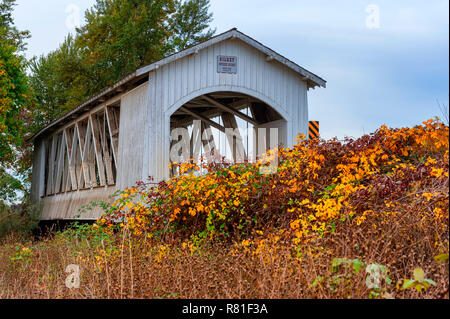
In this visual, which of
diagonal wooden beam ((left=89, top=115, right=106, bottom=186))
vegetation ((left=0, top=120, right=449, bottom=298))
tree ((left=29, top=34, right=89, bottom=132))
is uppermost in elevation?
tree ((left=29, top=34, right=89, bottom=132))

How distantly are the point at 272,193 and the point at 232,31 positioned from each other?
5.43m

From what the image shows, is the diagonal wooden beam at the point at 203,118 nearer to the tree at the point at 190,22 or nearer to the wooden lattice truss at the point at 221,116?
the wooden lattice truss at the point at 221,116

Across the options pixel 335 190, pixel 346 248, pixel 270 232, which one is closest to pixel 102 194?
pixel 270 232

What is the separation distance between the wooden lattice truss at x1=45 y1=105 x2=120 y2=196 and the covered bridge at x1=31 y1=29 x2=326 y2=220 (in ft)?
0.15

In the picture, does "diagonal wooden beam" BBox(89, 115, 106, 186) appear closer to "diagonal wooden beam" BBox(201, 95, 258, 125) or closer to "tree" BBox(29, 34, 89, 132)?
"diagonal wooden beam" BBox(201, 95, 258, 125)

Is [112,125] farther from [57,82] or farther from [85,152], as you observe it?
[57,82]

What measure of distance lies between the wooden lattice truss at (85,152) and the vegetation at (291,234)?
4.47 m

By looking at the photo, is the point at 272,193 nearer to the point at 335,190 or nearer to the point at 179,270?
the point at 335,190

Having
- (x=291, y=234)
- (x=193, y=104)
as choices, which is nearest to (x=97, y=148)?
(x=193, y=104)

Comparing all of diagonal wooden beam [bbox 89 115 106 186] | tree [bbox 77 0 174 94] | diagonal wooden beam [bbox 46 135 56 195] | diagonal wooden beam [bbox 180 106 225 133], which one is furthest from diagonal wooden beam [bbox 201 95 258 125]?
tree [bbox 77 0 174 94]

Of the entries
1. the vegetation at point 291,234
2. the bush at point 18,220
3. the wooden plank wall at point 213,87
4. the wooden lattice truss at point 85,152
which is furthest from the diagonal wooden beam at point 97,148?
the vegetation at point 291,234

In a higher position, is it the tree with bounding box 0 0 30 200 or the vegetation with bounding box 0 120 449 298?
the tree with bounding box 0 0 30 200

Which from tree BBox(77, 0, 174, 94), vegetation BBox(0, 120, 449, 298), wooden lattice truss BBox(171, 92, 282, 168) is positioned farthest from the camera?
tree BBox(77, 0, 174, 94)

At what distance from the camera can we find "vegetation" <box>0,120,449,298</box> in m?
4.39
